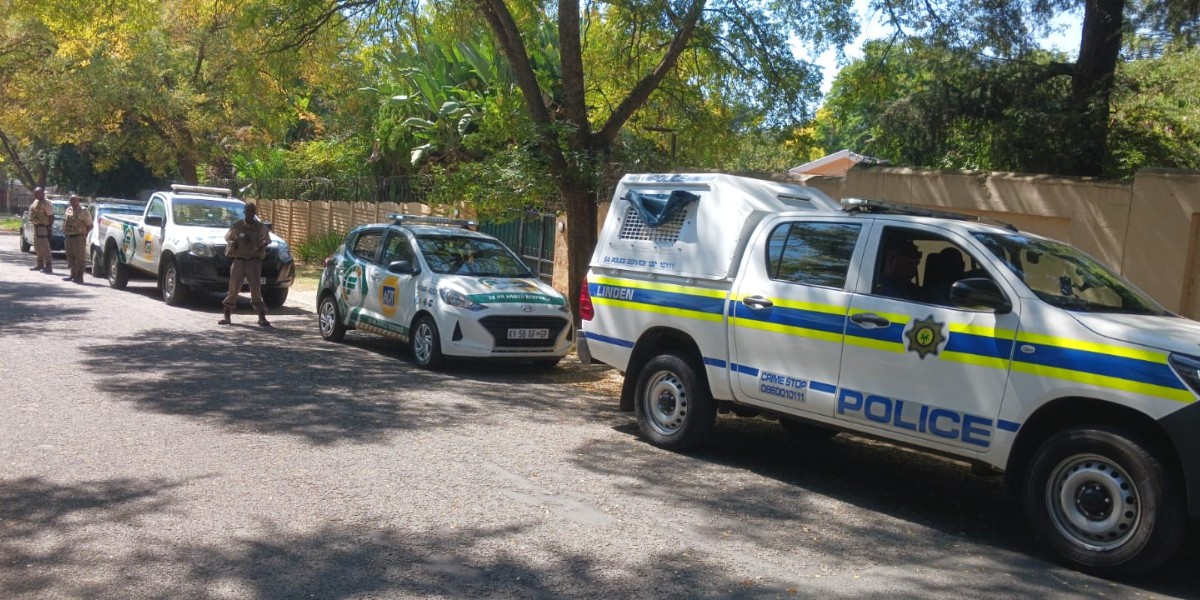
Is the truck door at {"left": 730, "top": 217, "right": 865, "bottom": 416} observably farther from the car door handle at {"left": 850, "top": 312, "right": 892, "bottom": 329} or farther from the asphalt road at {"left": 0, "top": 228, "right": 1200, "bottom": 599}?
the asphalt road at {"left": 0, "top": 228, "right": 1200, "bottom": 599}

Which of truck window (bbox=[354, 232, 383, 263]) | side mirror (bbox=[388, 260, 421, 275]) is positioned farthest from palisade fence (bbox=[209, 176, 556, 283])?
side mirror (bbox=[388, 260, 421, 275])

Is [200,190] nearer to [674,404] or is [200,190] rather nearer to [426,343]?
[426,343]

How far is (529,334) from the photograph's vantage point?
39.4 ft

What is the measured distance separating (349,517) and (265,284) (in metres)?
11.6

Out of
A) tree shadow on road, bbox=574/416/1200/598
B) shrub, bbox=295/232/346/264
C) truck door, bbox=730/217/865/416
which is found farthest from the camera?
shrub, bbox=295/232/346/264

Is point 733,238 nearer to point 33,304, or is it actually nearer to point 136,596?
point 136,596

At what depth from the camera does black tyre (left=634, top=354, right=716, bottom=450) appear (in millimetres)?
8297

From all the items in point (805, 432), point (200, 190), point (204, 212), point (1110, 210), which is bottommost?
point (805, 432)

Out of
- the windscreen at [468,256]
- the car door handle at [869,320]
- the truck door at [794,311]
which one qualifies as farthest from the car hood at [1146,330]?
the windscreen at [468,256]

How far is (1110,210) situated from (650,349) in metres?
5.01

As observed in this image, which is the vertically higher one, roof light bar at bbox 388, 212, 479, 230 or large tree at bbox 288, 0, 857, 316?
large tree at bbox 288, 0, 857, 316

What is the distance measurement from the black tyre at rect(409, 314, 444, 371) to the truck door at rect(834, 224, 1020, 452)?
5772 mm

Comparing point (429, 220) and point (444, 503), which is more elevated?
point (429, 220)

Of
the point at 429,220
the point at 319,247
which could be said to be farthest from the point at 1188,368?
the point at 319,247
